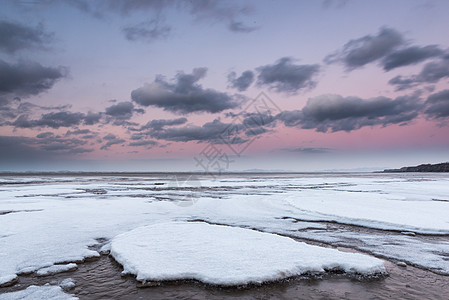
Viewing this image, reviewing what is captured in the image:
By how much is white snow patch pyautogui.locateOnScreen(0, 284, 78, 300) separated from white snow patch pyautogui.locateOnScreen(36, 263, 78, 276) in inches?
23.0

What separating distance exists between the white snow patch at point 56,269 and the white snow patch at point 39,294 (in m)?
Result: 0.58

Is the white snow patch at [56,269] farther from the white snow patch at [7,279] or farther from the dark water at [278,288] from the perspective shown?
the white snow patch at [7,279]

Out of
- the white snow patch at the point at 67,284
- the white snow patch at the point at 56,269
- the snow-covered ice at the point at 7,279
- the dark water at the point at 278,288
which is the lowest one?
the dark water at the point at 278,288

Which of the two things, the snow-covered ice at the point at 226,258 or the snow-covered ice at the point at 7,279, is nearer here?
the snow-covered ice at the point at 7,279

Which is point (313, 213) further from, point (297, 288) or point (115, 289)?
point (115, 289)

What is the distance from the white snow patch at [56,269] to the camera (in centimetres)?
469

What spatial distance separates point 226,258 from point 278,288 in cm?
132

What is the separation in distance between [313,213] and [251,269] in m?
7.00

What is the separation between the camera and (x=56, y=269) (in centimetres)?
486

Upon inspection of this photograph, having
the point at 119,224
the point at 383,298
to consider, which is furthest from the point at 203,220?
the point at 383,298

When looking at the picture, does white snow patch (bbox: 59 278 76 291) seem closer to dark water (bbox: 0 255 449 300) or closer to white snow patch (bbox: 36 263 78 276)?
dark water (bbox: 0 255 449 300)

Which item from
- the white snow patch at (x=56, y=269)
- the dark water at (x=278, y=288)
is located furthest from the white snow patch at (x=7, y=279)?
the white snow patch at (x=56, y=269)

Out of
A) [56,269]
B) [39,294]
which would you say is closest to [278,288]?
[39,294]

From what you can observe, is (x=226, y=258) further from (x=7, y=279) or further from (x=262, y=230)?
(x=7, y=279)
